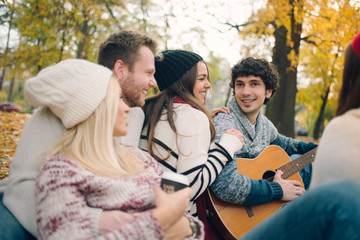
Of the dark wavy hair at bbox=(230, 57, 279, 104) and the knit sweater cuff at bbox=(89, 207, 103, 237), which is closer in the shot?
the knit sweater cuff at bbox=(89, 207, 103, 237)

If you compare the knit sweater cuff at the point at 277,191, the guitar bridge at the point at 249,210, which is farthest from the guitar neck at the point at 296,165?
the guitar bridge at the point at 249,210

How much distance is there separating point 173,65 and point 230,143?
3.04ft

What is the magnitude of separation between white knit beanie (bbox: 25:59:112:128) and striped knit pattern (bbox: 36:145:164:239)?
0.88 ft

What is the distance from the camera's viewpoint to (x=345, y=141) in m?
1.39

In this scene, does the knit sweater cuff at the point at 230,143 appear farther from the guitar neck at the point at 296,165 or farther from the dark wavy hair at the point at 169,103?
the guitar neck at the point at 296,165

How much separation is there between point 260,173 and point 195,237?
1296 millimetres

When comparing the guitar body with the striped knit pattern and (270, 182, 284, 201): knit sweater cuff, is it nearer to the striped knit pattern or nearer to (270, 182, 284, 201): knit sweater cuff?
(270, 182, 284, 201): knit sweater cuff

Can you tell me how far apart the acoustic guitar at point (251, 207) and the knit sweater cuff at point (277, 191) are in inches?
3.6

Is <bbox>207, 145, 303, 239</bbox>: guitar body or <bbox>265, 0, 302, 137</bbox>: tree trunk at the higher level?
<bbox>265, 0, 302, 137</bbox>: tree trunk

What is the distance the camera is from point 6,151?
234 inches

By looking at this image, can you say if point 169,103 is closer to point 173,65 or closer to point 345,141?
point 173,65

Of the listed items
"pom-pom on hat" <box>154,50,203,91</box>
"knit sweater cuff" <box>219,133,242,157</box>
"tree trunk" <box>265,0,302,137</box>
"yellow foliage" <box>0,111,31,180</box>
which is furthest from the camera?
"tree trunk" <box>265,0,302,137</box>

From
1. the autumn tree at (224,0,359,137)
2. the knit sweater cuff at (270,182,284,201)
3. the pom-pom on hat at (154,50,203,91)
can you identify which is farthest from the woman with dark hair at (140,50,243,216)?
the autumn tree at (224,0,359,137)

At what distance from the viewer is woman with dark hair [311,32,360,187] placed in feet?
4.51
